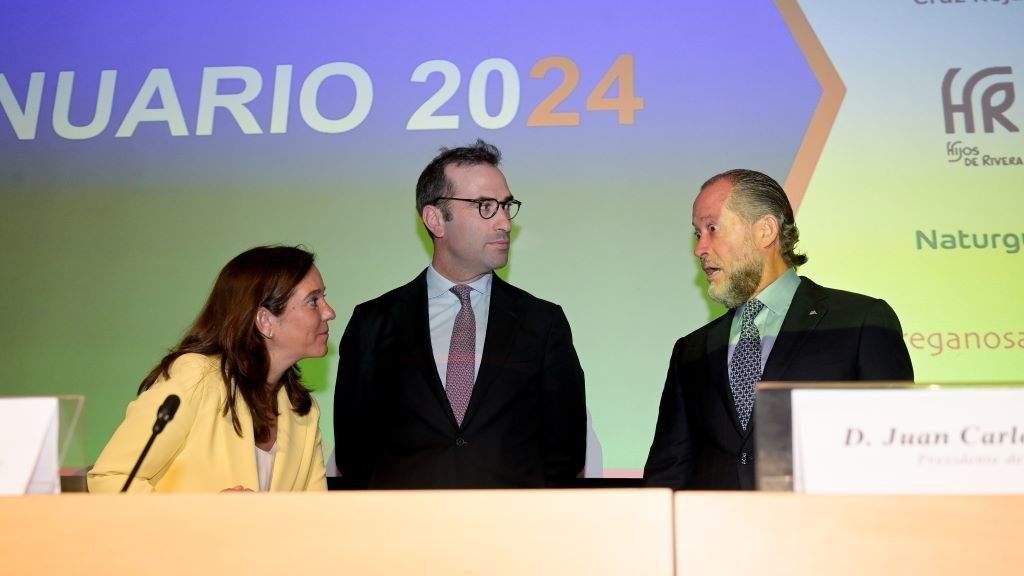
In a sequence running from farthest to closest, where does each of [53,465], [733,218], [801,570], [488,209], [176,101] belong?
1. [176,101]
2. [488,209]
3. [733,218]
4. [53,465]
5. [801,570]

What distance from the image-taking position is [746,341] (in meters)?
3.11

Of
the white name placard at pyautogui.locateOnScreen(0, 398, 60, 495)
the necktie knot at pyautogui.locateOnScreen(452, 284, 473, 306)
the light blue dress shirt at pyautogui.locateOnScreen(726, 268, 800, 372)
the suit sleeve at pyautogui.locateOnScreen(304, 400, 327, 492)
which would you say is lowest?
the suit sleeve at pyautogui.locateOnScreen(304, 400, 327, 492)

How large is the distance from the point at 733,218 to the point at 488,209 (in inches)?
34.4

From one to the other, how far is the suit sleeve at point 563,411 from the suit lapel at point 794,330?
2.54ft

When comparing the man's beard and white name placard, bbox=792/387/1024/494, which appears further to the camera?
the man's beard

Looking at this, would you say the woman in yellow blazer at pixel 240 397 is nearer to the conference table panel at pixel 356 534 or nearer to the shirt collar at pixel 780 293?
the conference table panel at pixel 356 534

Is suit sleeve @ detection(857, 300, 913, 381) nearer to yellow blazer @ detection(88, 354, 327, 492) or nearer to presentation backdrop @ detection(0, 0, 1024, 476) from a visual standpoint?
presentation backdrop @ detection(0, 0, 1024, 476)

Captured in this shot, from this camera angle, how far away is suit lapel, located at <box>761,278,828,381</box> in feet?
9.71

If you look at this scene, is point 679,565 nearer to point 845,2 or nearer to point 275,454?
point 275,454

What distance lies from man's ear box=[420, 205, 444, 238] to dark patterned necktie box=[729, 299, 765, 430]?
44.4 inches

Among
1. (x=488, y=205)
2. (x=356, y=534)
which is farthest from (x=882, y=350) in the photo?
(x=356, y=534)

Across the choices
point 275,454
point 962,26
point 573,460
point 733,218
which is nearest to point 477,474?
point 573,460

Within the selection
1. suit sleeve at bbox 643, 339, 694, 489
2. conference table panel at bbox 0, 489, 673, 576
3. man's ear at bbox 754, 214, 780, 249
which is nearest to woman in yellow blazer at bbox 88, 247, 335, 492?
suit sleeve at bbox 643, 339, 694, 489

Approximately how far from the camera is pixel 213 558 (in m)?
1.34
